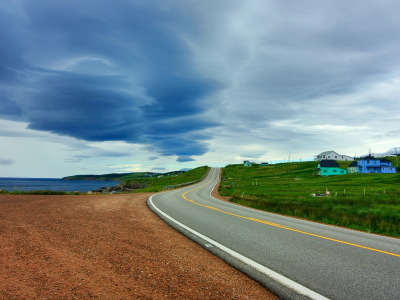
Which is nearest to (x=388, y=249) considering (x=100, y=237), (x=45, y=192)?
(x=100, y=237)

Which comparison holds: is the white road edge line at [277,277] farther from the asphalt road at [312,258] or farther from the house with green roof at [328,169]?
the house with green roof at [328,169]

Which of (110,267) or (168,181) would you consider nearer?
(110,267)

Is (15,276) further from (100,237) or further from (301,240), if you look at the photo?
(301,240)

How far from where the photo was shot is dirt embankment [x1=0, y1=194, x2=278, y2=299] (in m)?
3.90

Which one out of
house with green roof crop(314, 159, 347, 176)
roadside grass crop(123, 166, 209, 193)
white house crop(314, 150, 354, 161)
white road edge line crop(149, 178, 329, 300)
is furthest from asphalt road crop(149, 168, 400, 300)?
white house crop(314, 150, 354, 161)

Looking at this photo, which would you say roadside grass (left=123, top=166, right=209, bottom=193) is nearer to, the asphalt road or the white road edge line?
the asphalt road

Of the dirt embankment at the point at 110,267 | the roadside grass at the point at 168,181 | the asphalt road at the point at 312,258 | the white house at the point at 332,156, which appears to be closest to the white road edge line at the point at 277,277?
the asphalt road at the point at 312,258

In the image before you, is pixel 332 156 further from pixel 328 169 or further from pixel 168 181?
pixel 168 181

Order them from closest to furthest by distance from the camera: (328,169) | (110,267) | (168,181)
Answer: (110,267) < (168,181) < (328,169)

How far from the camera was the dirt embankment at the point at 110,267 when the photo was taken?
12.8 feet

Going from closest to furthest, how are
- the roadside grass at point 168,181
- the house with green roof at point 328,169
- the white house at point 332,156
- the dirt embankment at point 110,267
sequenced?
the dirt embankment at point 110,267 < the roadside grass at point 168,181 < the house with green roof at point 328,169 < the white house at point 332,156

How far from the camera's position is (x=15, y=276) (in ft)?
13.9

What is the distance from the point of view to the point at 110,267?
4910mm

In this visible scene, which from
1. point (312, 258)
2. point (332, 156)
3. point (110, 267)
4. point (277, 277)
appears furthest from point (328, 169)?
point (110, 267)
